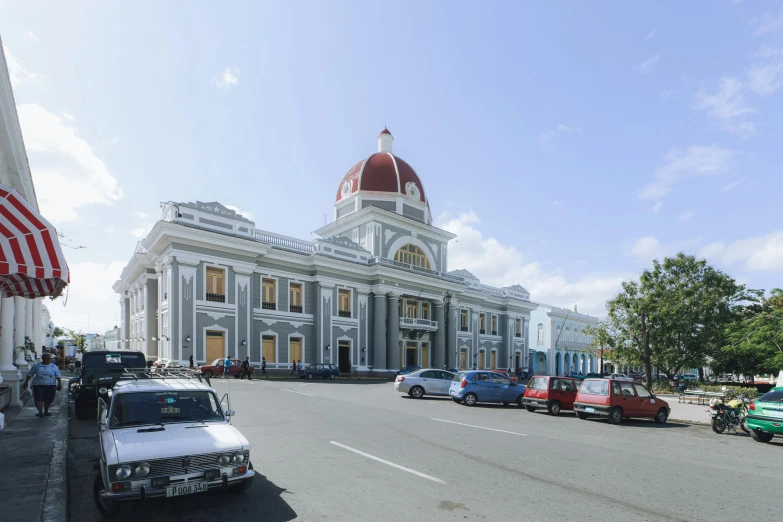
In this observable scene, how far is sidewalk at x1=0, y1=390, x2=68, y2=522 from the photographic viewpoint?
584 centimetres

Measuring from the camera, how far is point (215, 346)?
33094 mm

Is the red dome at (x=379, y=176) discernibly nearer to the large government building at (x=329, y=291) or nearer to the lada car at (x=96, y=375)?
the large government building at (x=329, y=291)

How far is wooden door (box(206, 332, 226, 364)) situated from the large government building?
69mm

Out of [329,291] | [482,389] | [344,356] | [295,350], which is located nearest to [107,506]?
[482,389]

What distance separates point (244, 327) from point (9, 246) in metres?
28.1

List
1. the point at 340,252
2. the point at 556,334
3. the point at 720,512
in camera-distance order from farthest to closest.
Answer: the point at 556,334 → the point at 340,252 → the point at 720,512

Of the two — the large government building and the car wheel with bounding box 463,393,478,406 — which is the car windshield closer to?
the car wheel with bounding box 463,393,478,406

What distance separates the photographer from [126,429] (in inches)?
250

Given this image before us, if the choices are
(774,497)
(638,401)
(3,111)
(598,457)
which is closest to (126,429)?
(3,111)

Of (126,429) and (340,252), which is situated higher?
(340,252)

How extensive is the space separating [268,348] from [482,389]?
68.9ft

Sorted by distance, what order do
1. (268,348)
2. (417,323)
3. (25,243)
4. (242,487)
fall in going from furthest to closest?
(417,323), (268,348), (25,243), (242,487)

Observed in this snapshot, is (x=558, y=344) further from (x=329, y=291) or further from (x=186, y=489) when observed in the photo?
(x=186, y=489)

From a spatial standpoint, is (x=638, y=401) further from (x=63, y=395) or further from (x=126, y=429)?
(x=63, y=395)
